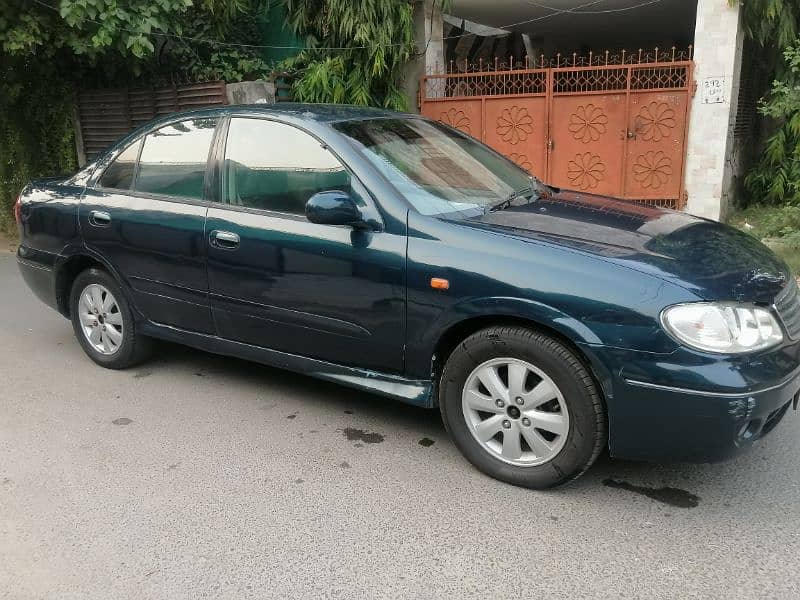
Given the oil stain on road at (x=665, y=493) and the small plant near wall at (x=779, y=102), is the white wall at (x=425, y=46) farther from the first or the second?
the oil stain on road at (x=665, y=493)

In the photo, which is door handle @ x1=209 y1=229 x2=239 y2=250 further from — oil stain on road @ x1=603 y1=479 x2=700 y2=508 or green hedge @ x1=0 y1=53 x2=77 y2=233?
green hedge @ x1=0 y1=53 x2=77 y2=233

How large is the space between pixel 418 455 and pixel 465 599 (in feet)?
3.77

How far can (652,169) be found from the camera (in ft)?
29.2

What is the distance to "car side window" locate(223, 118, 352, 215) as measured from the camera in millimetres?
3822

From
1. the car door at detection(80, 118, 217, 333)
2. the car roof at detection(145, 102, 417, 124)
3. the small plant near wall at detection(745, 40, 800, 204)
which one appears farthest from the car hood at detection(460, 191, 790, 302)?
the small plant near wall at detection(745, 40, 800, 204)

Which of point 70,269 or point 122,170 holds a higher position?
point 122,170

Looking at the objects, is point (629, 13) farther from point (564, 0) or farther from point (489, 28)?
point (489, 28)

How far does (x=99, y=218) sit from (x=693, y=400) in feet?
12.1

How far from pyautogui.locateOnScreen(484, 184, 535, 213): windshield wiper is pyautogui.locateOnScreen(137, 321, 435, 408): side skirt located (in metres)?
0.98

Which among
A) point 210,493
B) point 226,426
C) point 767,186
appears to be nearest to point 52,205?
point 226,426

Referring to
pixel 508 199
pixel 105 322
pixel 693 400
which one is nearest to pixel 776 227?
pixel 508 199

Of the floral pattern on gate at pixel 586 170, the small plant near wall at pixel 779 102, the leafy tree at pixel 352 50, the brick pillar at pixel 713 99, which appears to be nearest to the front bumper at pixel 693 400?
the small plant near wall at pixel 779 102

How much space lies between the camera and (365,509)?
10.5 feet

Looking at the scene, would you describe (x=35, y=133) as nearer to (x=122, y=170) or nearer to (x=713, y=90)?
(x=122, y=170)
